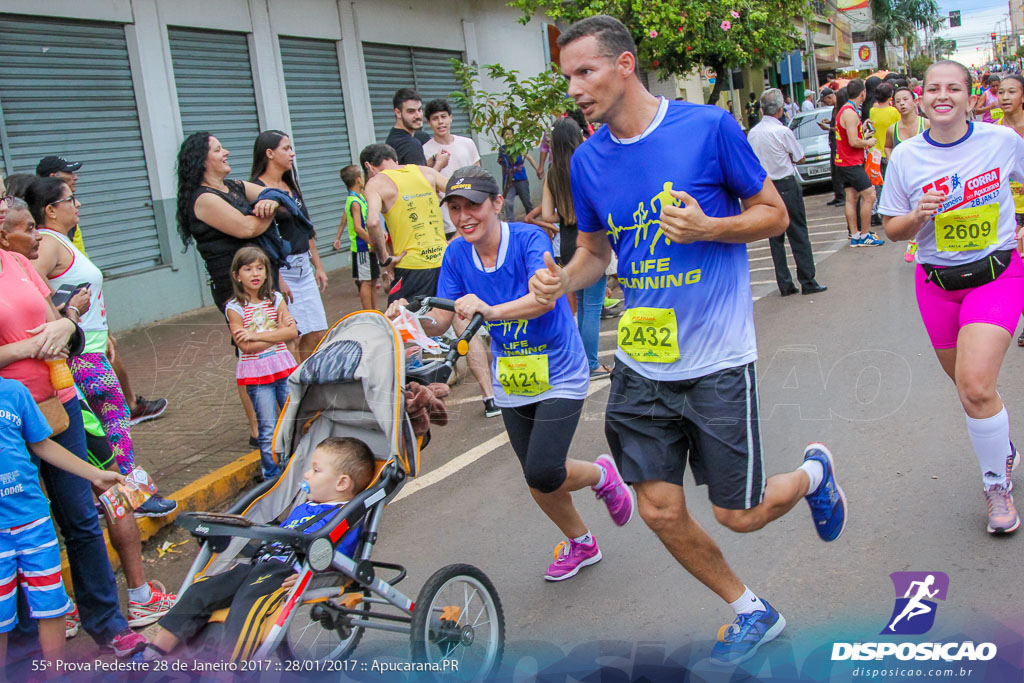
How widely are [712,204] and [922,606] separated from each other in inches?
66.3

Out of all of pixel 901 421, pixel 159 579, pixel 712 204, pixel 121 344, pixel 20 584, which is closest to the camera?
pixel 712 204

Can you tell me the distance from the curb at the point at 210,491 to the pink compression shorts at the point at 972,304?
3910 mm

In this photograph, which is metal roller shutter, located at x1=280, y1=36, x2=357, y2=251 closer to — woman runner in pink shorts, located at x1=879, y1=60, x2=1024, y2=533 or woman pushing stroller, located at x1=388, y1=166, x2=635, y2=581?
woman pushing stroller, located at x1=388, y1=166, x2=635, y2=581

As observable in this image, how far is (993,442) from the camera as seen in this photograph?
157 inches

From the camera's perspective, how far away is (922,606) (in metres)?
3.52

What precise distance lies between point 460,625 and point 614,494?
125 cm

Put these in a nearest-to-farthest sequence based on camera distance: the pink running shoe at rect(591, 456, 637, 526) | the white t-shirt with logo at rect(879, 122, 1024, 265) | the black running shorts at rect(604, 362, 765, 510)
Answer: the black running shorts at rect(604, 362, 765, 510) < the white t-shirt with logo at rect(879, 122, 1024, 265) < the pink running shoe at rect(591, 456, 637, 526)

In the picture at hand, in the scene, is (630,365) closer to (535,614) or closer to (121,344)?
(535,614)

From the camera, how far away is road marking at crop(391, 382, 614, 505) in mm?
5668

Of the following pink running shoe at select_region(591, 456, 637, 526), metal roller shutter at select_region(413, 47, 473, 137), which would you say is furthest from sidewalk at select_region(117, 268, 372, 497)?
metal roller shutter at select_region(413, 47, 473, 137)

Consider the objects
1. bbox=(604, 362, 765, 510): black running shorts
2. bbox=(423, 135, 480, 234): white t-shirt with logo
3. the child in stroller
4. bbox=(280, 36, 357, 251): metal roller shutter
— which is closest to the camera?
the child in stroller

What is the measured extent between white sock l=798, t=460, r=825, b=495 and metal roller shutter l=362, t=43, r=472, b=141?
44.7 ft

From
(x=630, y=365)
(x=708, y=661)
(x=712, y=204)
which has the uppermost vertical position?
(x=712, y=204)

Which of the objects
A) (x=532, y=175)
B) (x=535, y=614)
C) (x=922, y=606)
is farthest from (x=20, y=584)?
(x=532, y=175)
